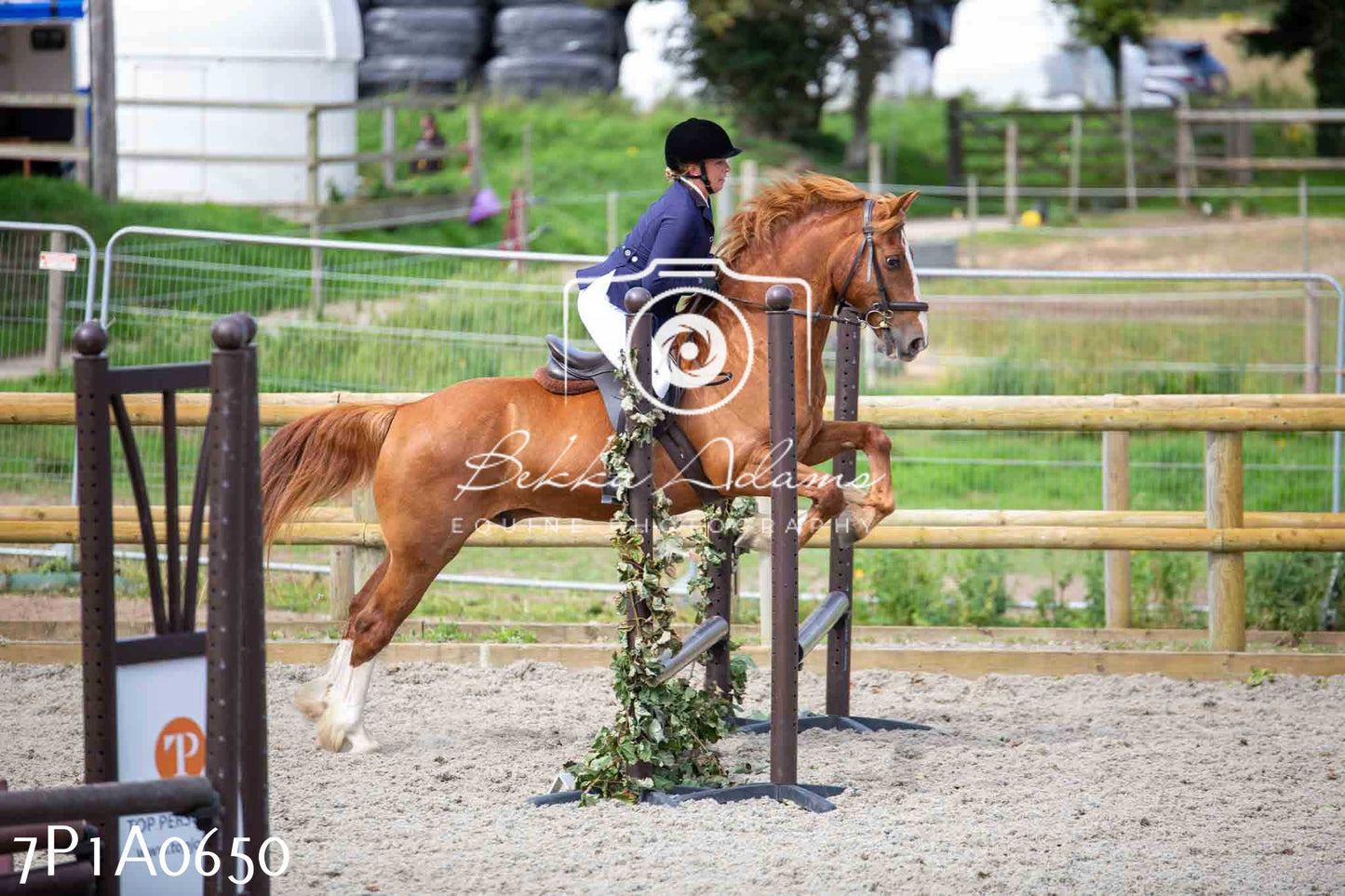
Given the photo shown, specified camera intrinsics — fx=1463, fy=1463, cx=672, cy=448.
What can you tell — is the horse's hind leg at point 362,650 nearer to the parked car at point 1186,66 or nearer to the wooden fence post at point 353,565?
the wooden fence post at point 353,565

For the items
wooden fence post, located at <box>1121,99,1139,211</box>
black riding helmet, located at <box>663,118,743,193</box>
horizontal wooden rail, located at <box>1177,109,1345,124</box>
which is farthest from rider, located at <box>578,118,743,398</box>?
horizontal wooden rail, located at <box>1177,109,1345,124</box>

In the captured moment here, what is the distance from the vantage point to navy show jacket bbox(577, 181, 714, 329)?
15.7 feet

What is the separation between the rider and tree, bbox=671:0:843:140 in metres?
16.5

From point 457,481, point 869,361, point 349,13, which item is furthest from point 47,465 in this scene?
point 349,13

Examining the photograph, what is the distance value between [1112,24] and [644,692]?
20.5m

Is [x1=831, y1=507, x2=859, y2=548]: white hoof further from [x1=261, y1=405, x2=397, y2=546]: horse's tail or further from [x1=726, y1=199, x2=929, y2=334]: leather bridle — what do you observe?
[x1=261, y1=405, x2=397, y2=546]: horse's tail

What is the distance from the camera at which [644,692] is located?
453cm

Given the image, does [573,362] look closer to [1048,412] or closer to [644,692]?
[644,692]

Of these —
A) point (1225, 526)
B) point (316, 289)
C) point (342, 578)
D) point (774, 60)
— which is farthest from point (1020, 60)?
point (342, 578)

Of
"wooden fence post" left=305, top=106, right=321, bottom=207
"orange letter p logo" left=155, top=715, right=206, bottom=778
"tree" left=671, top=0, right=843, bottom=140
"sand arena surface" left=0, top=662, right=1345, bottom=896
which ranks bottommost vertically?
"sand arena surface" left=0, top=662, right=1345, bottom=896

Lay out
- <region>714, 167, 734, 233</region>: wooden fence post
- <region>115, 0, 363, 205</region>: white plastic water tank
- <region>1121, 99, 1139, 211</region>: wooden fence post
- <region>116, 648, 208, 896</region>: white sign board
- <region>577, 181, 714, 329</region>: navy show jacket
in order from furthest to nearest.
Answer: <region>1121, 99, 1139, 211</region>: wooden fence post, <region>115, 0, 363, 205</region>: white plastic water tank, <region>714, 167, 734, 233</region>: wooden fence post, <region>577, 181, 714, 329</region>: navy show jacket, <region>116, 648, 208, 896</region>: white sign board

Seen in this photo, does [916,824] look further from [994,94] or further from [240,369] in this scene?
[994,94]

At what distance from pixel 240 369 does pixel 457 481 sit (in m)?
2.29
